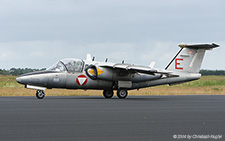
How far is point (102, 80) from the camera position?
89.2 feet

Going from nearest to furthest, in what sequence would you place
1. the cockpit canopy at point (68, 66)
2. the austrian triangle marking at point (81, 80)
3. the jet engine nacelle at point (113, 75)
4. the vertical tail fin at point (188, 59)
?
the cockpit canopy at point (68, 66)
the austrian triangle marking at point (81, 80)
the jet engine nacelle at point (113, 75)
the vertical tail fin at point (188, 59)

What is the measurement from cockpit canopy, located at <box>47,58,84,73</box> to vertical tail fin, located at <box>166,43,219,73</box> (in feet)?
23.8

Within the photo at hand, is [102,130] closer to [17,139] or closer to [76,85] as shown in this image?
[17,139]

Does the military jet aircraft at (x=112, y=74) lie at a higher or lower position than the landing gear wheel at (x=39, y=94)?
higher

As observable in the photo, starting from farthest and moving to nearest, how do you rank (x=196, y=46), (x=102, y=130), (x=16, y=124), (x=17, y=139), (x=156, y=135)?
(x=196, y=46) → (x=16, y=124) → (x=102, y=130) → (x=156, y=135) → (x=17, y=139)

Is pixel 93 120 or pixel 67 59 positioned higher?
pixel 67 59

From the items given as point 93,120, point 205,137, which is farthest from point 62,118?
point 205,137

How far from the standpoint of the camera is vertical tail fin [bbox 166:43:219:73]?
2933 cm

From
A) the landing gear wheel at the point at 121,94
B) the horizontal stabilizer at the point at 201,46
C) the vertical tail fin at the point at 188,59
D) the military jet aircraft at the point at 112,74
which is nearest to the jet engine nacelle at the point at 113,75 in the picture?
the military jet aircraft at the point at 112,74

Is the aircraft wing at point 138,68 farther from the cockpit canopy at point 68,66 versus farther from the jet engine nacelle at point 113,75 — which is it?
the cockpit canopy at point 68,66

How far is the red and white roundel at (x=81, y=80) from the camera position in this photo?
26391 mm

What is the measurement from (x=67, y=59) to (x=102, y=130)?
55.6 ft

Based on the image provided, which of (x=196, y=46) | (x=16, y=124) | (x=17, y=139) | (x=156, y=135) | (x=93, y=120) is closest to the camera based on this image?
(x=17, y=139)

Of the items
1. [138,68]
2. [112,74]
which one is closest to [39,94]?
[112,74]
